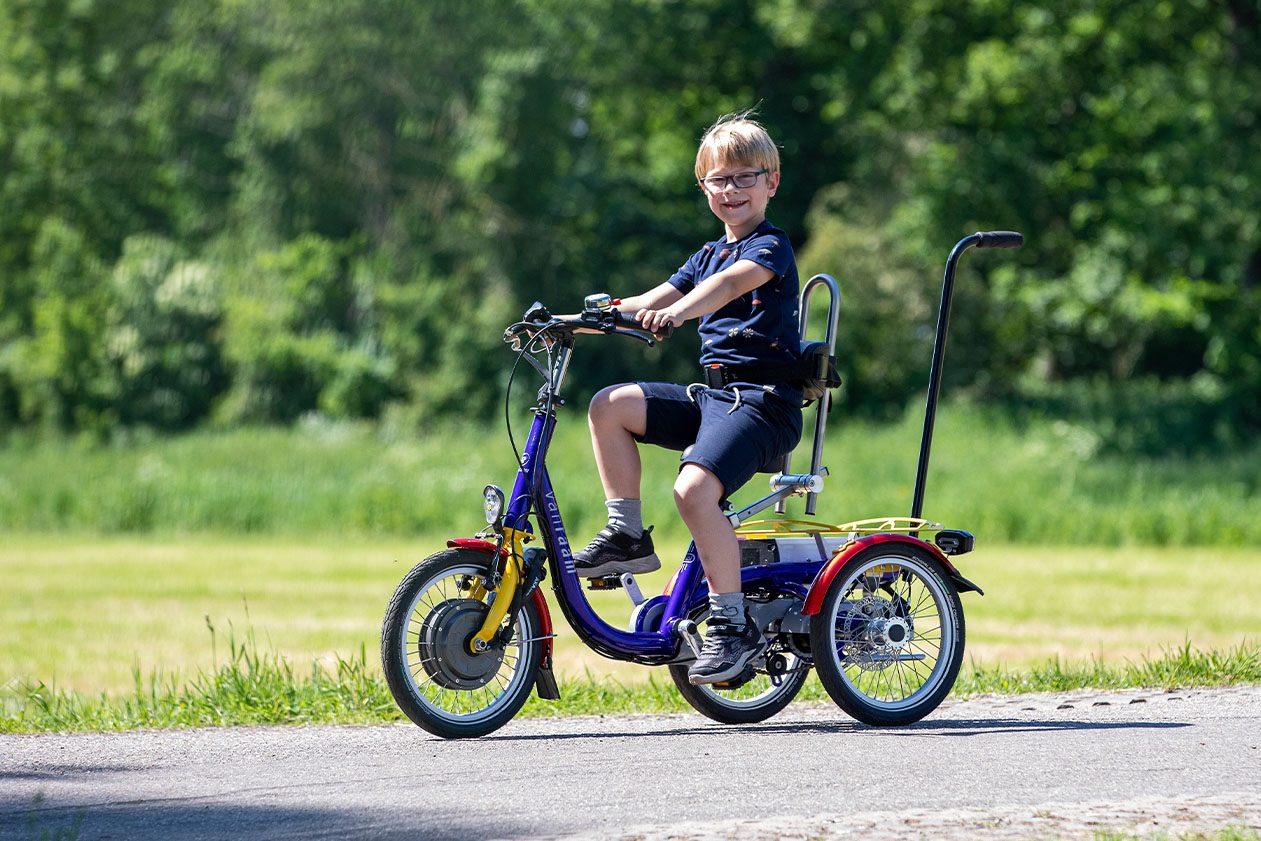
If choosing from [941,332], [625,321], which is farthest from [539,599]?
[941,332]

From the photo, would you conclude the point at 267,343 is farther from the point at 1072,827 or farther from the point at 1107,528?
the point at 1072,827

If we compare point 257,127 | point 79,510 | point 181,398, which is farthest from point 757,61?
point 79,510

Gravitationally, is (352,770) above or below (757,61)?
below

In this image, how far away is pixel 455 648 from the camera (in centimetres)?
647

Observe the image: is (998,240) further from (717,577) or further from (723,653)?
(723,653)

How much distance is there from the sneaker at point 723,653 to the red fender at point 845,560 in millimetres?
246

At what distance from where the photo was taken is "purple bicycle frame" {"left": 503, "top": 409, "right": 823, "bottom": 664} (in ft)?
21.9

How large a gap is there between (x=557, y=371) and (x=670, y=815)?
212cm

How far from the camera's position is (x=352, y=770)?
594cm

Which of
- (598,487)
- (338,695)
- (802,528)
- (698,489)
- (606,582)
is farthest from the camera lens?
(598,487)

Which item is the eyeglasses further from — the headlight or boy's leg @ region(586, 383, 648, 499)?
the headlight

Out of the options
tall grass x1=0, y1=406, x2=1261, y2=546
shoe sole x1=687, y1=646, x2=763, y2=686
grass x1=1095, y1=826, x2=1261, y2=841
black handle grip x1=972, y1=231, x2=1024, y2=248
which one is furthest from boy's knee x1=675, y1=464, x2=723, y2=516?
tall grass x1=0, y1=406, x2=1261, y2=546

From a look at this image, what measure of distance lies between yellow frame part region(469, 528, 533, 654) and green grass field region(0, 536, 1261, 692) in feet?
12.4

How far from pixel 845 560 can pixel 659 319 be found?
117cm
